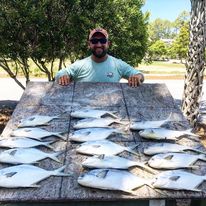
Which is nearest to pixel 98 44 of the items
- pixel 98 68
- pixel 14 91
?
pixel 98 68

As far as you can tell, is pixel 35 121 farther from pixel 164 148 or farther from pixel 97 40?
pixel 97 40

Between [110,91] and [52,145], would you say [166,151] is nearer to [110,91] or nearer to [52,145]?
[52,145]

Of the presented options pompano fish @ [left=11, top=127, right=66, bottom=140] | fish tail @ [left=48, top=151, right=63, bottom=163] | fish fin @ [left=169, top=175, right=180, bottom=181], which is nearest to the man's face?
pompano fish @ [left=11, top=127, right=66, bottom=140]

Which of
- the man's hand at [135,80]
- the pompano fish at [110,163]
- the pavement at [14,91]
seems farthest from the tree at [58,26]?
the pompano fish at [110,163]

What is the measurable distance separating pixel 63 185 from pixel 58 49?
8927 millimetres

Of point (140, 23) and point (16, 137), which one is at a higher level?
point (140, 23)

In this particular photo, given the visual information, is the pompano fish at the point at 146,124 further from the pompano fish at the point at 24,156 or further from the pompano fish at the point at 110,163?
the pompano fish at the point at 24,156

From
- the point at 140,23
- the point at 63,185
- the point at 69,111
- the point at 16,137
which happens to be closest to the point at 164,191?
the point at 63,185

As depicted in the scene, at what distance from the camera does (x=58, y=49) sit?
1178cm

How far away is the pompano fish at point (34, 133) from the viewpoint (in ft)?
13.0

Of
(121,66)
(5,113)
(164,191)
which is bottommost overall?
(5,113)

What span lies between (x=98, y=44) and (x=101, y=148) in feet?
7.41

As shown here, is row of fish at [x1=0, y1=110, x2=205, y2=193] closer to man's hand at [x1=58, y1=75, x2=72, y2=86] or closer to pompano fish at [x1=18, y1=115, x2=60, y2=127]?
pompano fish at [x1=18, y1=115, x2=60, y2=127]

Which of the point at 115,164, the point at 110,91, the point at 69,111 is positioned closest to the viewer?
the point at 115,164
